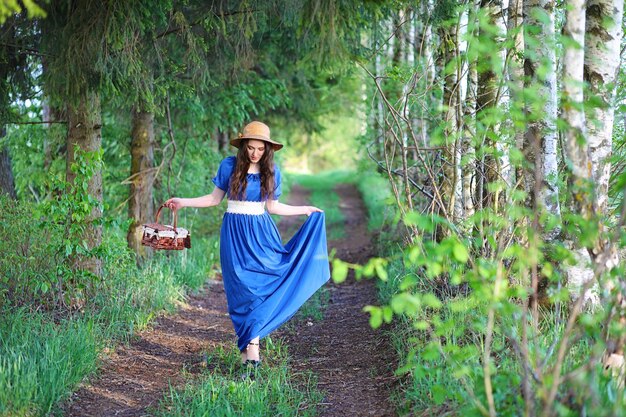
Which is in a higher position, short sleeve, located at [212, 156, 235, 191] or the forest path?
short sleeve, located at [212, 156, 235, 191]

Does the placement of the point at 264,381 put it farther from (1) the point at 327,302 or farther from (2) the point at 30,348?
(1) the point at 327,302

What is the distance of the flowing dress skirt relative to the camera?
19.2 ft

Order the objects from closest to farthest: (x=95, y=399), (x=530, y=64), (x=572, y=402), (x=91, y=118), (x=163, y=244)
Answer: (x=572, y=402)
(x=95, y=399)
(x=530, y=64)
(x=163, y=244)
(x=91, y=118)

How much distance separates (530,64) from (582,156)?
1824 millimetres

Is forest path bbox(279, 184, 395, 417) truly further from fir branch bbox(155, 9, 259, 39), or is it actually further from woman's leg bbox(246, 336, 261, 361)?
fir branch bbox(155, 9, 259, 39)

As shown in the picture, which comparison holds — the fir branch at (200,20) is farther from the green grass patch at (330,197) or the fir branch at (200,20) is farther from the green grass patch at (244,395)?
the green grass patch at (330,197)

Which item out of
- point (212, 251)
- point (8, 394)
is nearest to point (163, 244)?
point (8, 394)

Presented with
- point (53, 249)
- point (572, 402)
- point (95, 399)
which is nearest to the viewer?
point (572, 402)

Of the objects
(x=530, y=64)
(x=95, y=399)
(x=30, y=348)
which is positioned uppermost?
(x=530, y=64)

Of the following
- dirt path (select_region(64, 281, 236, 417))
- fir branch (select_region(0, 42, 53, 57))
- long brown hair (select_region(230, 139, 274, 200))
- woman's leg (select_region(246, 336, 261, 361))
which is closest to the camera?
dirt path (select_region(64, 281, 236, 417))

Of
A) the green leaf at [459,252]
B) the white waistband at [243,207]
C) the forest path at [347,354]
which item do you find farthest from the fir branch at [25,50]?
the green leaf at [459,252]

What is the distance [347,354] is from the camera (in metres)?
6.33

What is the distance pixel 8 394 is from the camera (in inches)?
167

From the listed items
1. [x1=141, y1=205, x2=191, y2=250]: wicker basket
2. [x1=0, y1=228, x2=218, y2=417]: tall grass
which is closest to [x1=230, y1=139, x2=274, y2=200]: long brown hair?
[x1=141, y1=205, x2=191, y2=250]: wicker basket
